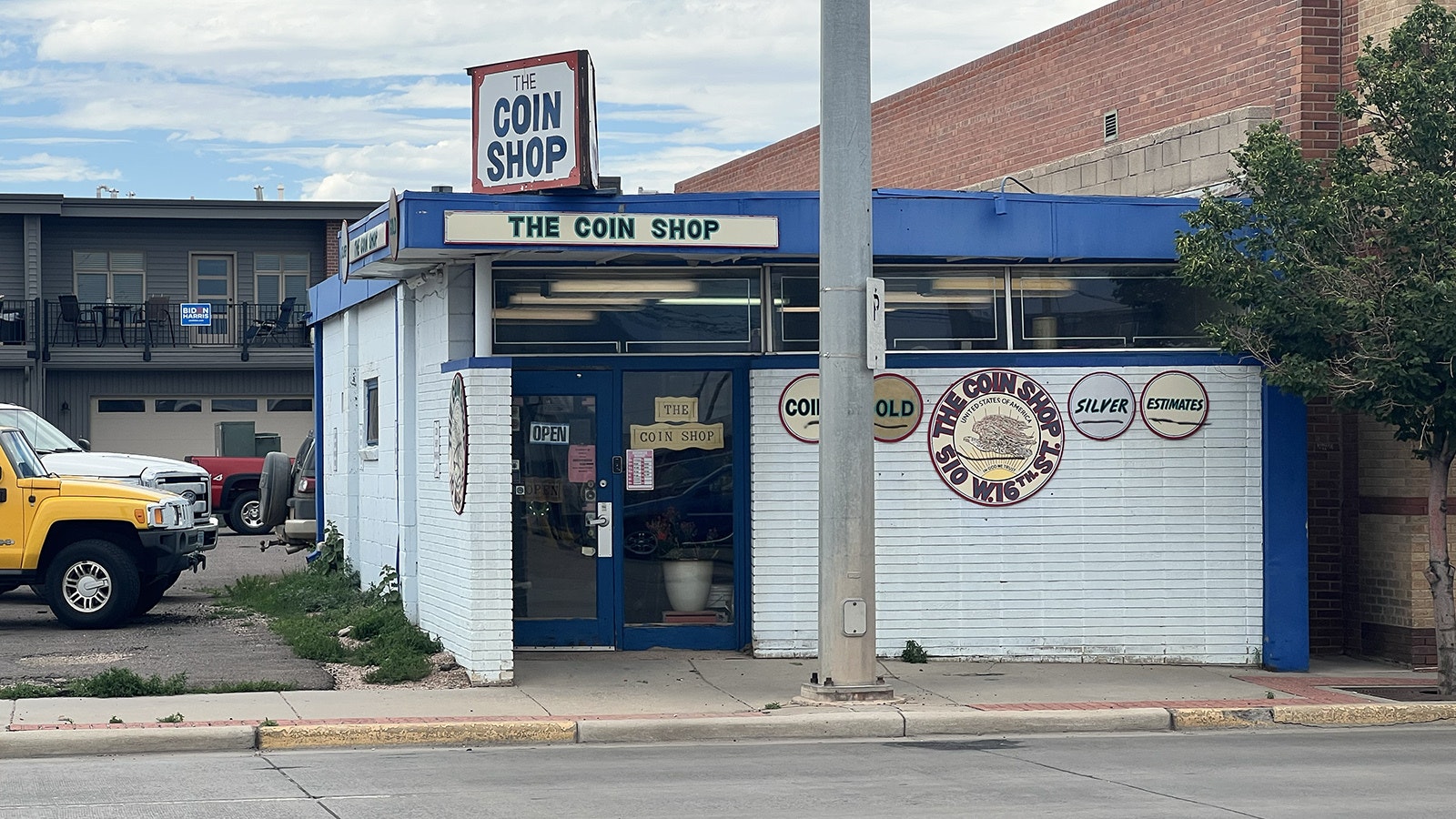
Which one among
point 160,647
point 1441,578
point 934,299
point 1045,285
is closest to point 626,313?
point 934,299

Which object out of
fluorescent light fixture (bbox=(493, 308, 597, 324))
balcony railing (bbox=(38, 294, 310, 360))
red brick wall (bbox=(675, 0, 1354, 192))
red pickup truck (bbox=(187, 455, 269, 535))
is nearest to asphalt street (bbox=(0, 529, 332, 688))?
fluorescent light fixture (bbox=(493, 308, 597, 324))

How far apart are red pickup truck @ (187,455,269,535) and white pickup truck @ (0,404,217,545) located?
7.78 m

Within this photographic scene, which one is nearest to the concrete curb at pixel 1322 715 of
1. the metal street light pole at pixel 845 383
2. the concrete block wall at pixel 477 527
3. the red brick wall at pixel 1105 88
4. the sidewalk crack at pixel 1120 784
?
the sidewalk crack at pixel 1120 784

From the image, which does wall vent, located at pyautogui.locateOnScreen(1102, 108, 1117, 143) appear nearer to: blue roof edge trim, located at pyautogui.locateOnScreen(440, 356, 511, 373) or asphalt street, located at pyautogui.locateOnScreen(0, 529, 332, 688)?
blue roof edge trim, located at pyautogui.locateOnScreen(440, 356, 511, 373)

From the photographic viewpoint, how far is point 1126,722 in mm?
11688

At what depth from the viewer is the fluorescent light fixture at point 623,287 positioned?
13648 millimetres

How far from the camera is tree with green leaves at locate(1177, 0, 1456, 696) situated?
1212cm

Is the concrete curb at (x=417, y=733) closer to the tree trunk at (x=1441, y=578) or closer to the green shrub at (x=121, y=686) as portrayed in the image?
the green shrub at (x=121, y=686)

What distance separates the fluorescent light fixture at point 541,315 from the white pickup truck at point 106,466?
638 cm

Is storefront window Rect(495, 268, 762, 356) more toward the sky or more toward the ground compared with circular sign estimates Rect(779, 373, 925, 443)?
more toward the sky

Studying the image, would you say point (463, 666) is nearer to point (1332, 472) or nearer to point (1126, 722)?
point (1126, 722)

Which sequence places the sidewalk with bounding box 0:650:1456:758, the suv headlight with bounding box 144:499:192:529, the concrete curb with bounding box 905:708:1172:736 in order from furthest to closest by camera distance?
the suv headlight with bounding box 144:499:192:529 → the concrete curb with bounding box 905:708:1172:736 → the sidewalk with bounding box 0:650:1456:758

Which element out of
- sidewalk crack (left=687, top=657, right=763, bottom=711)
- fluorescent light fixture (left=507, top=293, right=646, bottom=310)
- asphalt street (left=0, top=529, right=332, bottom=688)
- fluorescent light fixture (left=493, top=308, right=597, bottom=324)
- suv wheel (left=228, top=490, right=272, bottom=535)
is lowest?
sidewalk crack (left=687, top=657, right=763, bottom=711)

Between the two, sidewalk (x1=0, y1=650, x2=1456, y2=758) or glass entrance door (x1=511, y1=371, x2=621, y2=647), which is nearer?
sidewalk (x1=0, y1=650, x2=1456, y2=758)
